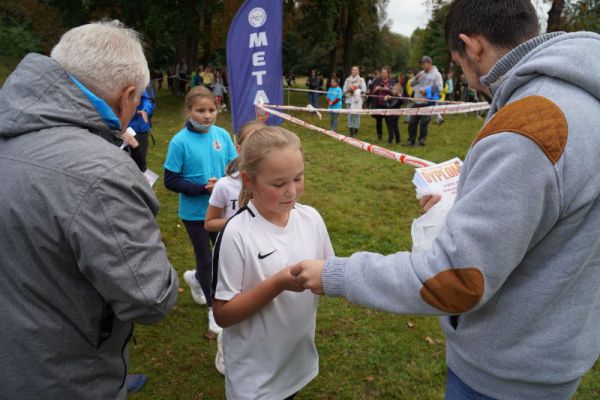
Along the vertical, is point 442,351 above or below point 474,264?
below

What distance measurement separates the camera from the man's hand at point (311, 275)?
145cm

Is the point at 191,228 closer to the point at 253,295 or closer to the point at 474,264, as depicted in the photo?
the point at 253,295

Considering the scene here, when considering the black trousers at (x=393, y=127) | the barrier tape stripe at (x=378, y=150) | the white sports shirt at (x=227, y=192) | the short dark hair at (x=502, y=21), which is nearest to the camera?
the short dark hair at (x=502, y=21)

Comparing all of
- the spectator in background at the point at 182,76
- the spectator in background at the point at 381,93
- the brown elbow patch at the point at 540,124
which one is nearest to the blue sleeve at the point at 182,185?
the brown elbow patch at the point at 540,124

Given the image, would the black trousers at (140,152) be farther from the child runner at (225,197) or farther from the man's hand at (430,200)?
the man's hand at (430,200)

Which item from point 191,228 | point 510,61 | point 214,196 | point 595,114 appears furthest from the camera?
point 191,228

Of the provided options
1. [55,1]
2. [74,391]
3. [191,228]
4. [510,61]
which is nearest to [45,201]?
[74,391]

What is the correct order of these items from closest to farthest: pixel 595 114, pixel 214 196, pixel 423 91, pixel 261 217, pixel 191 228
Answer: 1. pixel 595 114
2. pixel 261 217
3. pixel 214 196
4. pixel 191 228
5. pixel 423 91

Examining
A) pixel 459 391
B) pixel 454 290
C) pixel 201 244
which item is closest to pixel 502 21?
pixel 454 290

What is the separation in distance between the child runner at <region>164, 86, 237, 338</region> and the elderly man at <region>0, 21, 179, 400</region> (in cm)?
Answer: 181

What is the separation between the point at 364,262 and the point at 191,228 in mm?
2500

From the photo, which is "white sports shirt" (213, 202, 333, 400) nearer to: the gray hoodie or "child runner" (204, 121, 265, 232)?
the gray hoodie

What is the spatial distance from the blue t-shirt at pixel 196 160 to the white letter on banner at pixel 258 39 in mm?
2359

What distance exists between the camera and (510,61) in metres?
1.32
